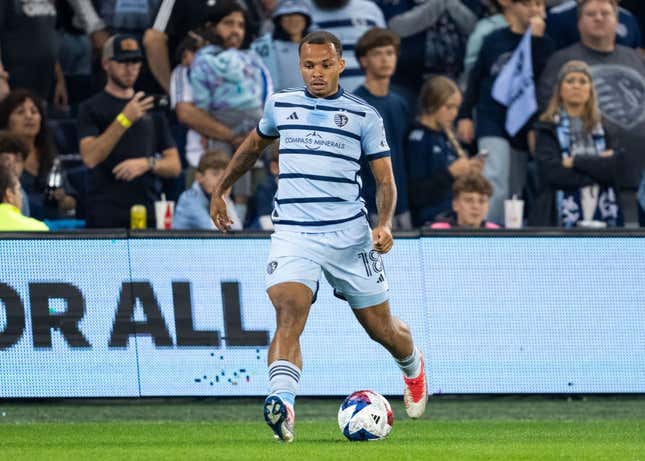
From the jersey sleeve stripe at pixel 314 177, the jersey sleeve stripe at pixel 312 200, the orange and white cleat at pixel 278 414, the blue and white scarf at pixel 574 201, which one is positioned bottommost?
the orange and white cleat at pixel 278 414

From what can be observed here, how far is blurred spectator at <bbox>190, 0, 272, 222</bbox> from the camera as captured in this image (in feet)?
47.0

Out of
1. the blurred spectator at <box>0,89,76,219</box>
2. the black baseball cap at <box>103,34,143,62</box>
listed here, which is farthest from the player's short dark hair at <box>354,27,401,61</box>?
the blurred spectator at <box>0,89,76,219</box>

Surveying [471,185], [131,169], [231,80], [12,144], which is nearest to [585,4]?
[471,185]

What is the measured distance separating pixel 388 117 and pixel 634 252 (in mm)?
2958

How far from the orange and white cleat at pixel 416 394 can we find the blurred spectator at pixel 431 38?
6.02 m

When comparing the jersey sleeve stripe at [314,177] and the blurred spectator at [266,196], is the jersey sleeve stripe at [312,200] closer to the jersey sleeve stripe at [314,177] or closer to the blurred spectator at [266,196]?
the jersey sleeve stripe at [314,177]

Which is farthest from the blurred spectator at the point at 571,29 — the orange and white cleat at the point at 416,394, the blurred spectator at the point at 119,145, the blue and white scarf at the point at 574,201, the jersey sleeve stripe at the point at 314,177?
the jersey sleeve stripe at the point at 314,177

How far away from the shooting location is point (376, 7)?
596 inches

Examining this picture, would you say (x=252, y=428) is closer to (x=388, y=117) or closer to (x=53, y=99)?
(x=388, y=117)

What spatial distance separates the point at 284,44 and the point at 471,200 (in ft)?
9.39

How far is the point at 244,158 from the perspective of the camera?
941 centimetres

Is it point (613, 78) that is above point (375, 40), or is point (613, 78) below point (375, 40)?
below

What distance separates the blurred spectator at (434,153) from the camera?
46.9 ft

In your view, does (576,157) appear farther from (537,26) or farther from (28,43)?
(28,43)
